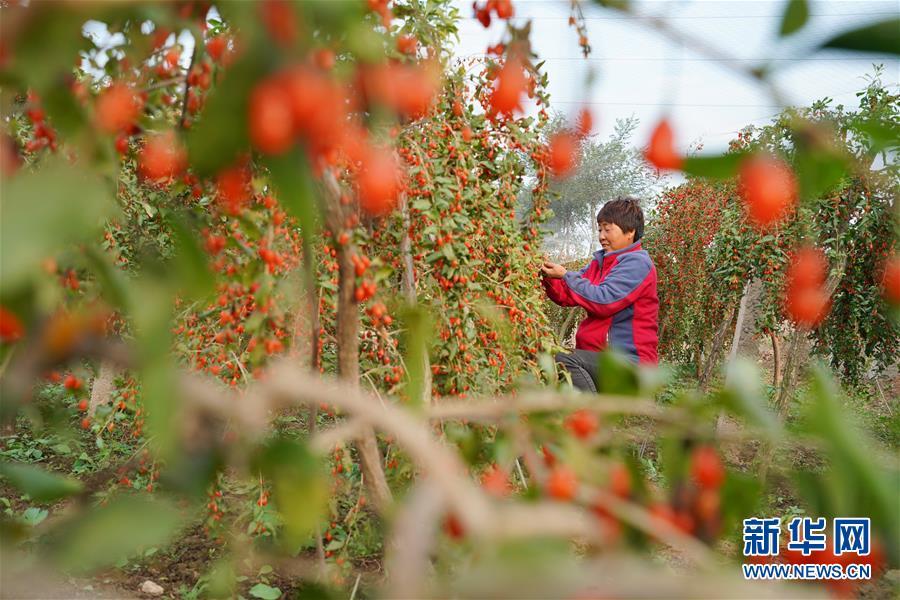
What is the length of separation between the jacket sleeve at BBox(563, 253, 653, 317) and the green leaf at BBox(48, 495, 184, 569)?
230 centimetres

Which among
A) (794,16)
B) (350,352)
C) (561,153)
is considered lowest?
(350,352)

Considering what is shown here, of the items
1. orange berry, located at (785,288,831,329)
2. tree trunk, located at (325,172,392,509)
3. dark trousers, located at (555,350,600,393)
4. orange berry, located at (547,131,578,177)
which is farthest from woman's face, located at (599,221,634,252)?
tree trunk, located at (325,172,392,509)

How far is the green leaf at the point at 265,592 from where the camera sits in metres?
2.19

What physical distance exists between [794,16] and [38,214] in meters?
0.42

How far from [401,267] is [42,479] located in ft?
5.15

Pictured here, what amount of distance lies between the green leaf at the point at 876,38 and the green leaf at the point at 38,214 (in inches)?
15.1

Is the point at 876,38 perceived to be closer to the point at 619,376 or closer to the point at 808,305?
the point at 619,376

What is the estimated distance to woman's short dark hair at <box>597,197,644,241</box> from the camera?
8.84 ft

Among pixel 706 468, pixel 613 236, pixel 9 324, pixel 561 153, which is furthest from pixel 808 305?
pixel 9 324

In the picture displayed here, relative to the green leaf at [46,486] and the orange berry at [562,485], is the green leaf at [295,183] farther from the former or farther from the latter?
the green leaf at [46,486]

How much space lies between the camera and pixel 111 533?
35 centimetres

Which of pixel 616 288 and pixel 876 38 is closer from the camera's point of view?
pixel 876 38

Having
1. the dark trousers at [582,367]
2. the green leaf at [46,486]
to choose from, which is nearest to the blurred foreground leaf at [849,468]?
Answer: the green leaf at [46,486]
